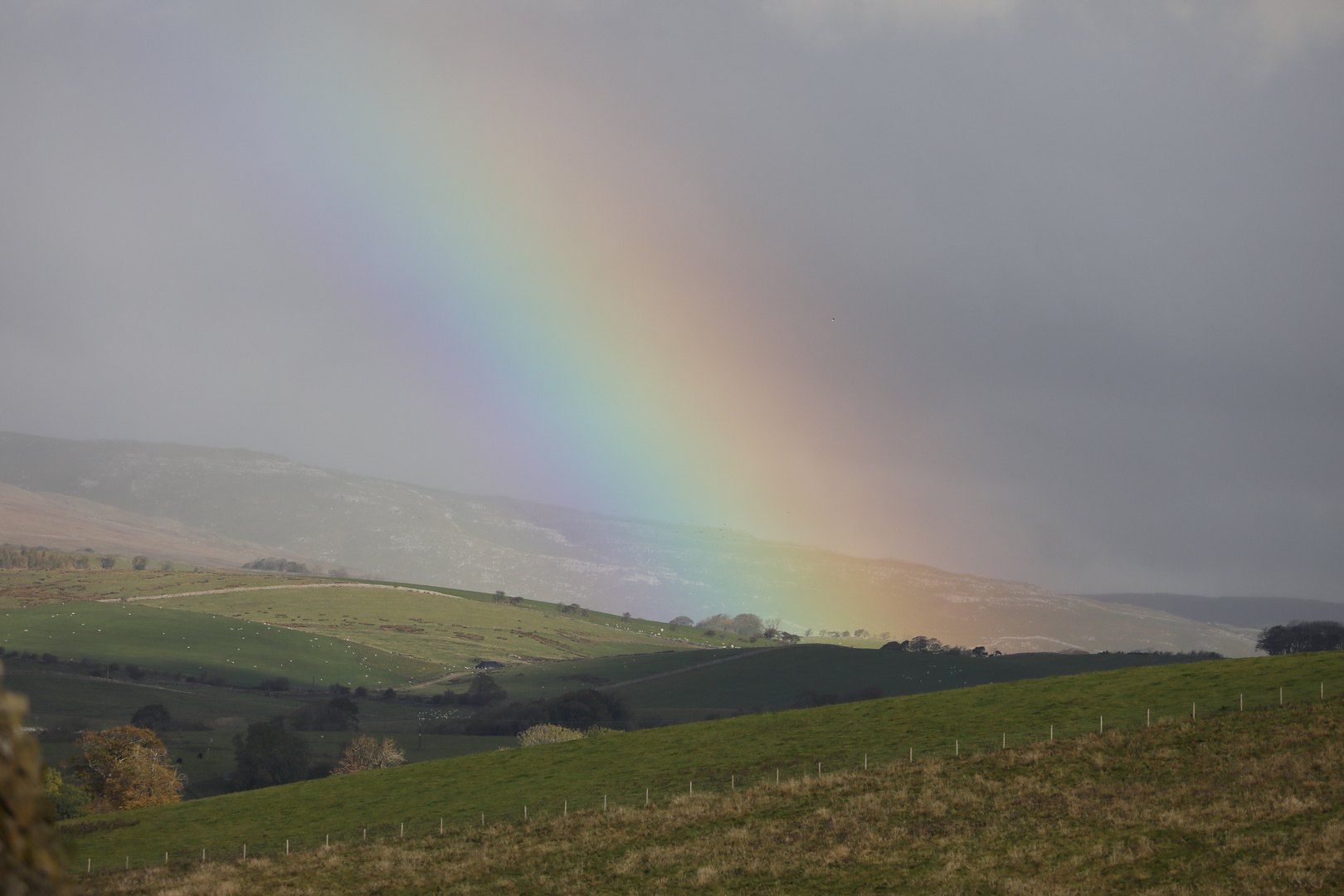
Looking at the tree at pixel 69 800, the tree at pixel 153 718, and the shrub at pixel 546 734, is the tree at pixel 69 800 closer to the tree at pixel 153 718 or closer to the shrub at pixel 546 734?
the shrub at pixel 546 734

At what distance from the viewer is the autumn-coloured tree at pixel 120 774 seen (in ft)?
310

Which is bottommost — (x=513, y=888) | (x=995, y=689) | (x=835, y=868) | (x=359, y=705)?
(x=359, y=705)

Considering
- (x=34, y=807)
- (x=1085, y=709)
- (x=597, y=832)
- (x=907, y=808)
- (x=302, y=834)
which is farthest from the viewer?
(x=1085, y=709)

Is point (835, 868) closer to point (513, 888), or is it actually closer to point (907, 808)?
point (907, 808)

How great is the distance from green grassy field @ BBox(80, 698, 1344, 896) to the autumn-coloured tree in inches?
1925

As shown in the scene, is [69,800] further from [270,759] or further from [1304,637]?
[1304,637]

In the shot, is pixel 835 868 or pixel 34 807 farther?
pixel 835 868

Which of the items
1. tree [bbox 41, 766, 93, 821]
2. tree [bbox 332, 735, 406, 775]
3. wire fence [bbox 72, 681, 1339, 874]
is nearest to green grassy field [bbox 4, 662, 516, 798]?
tree [bbox 332, 735, 406, 775]

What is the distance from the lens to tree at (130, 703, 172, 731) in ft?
496

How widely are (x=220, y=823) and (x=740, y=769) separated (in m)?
34.0

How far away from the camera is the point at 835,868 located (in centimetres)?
3866

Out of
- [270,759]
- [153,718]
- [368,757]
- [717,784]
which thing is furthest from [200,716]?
[717,784]

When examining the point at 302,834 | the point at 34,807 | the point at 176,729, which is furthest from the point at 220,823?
the point at 176,729

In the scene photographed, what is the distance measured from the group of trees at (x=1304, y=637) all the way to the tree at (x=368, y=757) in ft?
505
